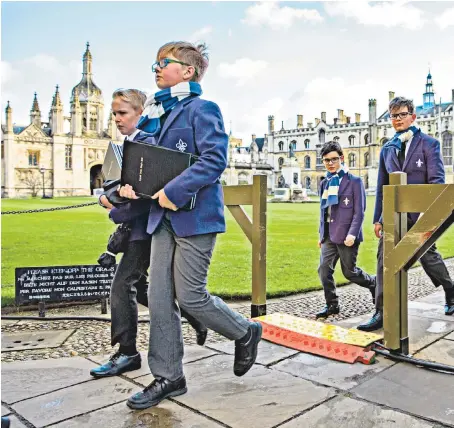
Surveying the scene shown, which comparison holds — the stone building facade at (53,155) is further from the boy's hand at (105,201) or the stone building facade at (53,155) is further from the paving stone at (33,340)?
the boy's hand at (105,201)

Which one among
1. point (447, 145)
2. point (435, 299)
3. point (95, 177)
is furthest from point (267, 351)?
point (447, 145)

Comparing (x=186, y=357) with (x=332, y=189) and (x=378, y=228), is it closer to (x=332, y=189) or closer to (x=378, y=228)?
(x=378, y=228)

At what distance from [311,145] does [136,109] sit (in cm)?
8729

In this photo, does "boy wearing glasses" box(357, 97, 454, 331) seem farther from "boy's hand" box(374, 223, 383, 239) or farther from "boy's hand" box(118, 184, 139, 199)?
"boy's hand" box(118, 184, 139, 199)

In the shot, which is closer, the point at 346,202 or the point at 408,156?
the point at 408,156

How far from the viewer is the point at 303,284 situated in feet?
22.1

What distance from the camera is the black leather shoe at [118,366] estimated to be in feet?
9.73

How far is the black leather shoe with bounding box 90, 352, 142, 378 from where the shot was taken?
9.73 ft

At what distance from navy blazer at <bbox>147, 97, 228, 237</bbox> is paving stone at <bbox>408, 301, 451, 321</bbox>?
289 cm

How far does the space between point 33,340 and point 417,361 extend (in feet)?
9.73

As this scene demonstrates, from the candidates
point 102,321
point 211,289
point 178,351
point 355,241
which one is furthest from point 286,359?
point 211,289

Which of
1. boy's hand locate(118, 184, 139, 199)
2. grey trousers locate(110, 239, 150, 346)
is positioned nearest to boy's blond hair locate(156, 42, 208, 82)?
boy's hand locate(118, 184, 139, 199)

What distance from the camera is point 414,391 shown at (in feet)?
8.91

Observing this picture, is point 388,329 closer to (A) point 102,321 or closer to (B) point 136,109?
(B) point 136,109
